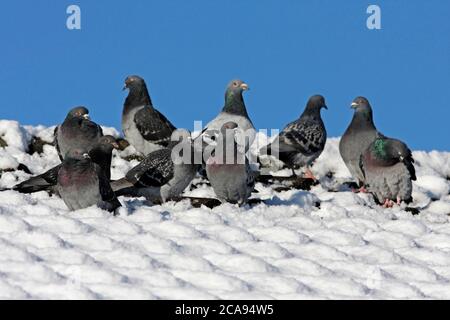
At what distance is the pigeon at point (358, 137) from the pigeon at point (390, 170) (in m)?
0.95

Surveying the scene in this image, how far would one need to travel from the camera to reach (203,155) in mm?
12812

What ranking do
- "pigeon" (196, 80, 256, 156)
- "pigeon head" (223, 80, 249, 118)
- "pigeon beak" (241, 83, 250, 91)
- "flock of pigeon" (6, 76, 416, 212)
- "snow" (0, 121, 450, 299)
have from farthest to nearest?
"pigeon beak" (241, 83, 250, 91), "pigeon head" (223, 80, 249, 118), "pigeon" (196, 80, 256, 156), "flock of pigeon" (6, 76, 416, 212), "snow" (0, 121, 450, 299)

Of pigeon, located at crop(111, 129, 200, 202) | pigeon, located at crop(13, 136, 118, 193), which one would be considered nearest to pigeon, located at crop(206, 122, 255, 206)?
pigeon, located at crop(111, 129, 200, 202)

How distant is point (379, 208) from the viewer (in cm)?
1355

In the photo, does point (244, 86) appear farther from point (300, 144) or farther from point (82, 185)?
point (82, 185)

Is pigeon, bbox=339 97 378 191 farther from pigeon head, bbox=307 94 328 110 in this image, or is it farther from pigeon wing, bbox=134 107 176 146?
pigeon wing, bbox=134 107 176 146

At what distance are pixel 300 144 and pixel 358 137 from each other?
3.04ft

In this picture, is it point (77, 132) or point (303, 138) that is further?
point (303, 138)

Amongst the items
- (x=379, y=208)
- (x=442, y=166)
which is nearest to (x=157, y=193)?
(x=379, y=208)

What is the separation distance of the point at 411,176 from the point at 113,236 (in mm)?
5799

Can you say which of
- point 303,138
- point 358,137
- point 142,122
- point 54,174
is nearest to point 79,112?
point 142,122

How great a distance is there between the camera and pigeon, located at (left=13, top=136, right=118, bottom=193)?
1203 cm

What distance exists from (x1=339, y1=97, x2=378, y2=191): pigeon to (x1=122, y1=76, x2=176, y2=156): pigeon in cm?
304
